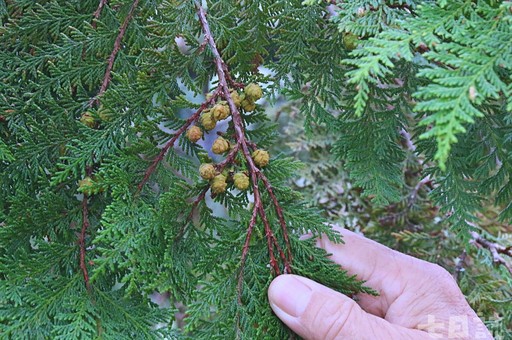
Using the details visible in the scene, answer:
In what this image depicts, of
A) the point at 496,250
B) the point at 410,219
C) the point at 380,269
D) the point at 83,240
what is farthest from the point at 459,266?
the point at 83,240

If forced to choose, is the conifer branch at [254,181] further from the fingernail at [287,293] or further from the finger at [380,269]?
the finger at [380,269]

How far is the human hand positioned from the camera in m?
0.73

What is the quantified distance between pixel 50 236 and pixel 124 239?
17 cm

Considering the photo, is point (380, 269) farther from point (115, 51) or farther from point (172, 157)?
point (115, 51)

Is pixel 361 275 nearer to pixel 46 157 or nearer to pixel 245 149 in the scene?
pixel 245 149

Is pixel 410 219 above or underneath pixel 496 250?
underneath

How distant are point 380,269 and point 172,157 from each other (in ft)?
1.74

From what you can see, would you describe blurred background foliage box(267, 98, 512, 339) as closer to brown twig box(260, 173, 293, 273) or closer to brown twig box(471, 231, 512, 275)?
brown twig box(471, 231, 512, 275)

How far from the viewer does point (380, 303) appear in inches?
39.8

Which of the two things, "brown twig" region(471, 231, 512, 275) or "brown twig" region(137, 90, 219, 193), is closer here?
"brown twig" region(137, 90, 219, 193)

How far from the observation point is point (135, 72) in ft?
2.79

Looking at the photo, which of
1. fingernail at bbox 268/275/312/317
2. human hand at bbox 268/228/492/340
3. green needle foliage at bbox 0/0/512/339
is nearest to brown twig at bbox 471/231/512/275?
human hand at bbox 268/228/492/340

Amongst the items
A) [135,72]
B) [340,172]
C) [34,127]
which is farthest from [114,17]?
[340,172]

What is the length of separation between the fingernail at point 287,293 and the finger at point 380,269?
29 cm
